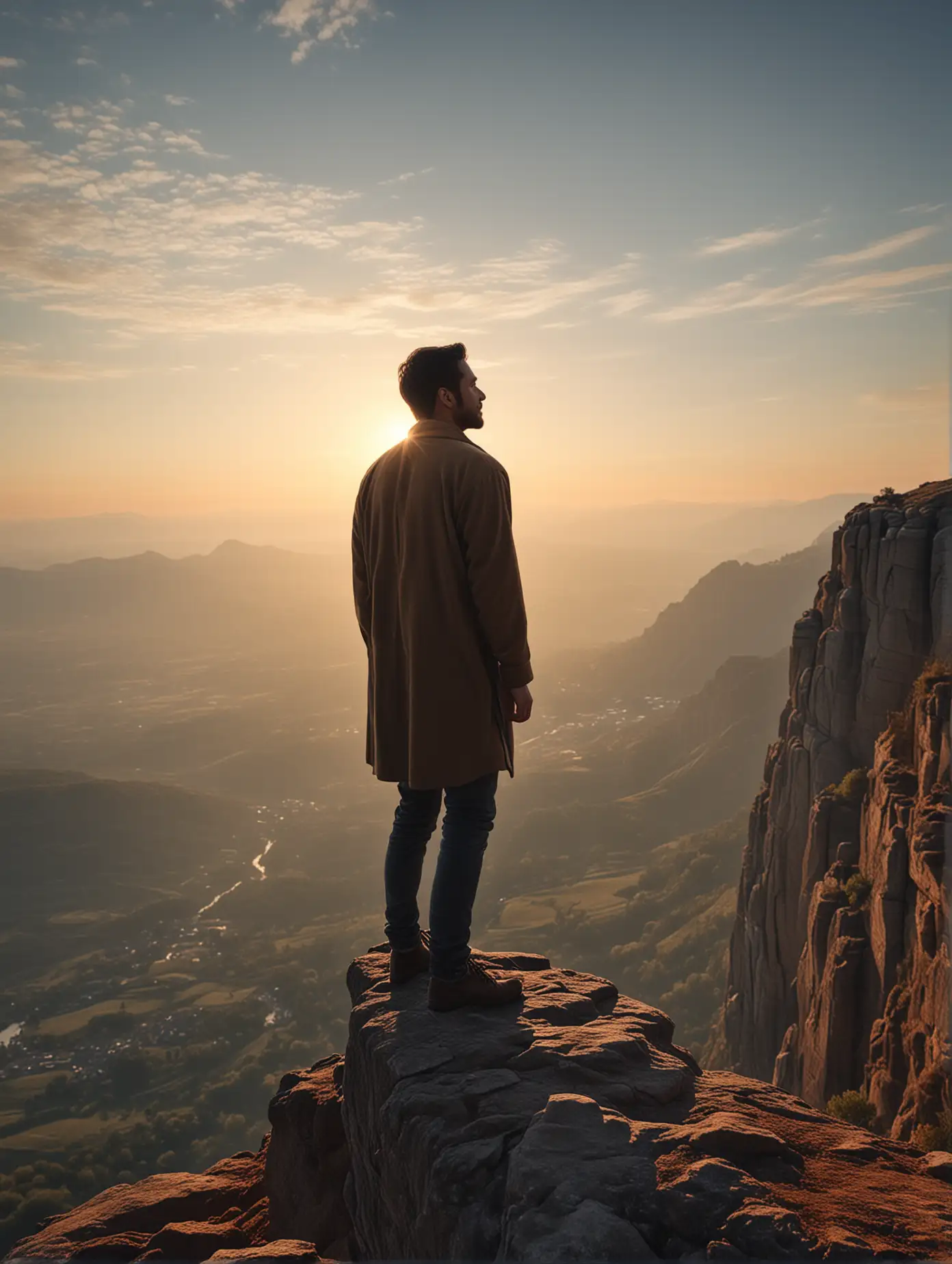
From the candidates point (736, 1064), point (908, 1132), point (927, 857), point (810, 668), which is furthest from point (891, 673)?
point (736, 1064)

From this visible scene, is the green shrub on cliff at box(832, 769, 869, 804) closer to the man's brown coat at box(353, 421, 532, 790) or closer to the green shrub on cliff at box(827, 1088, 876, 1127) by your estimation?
the green shrub on cliff at box(827, 1088, 876, 1127)

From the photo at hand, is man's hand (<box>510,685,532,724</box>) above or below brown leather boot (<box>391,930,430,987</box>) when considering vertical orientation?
above

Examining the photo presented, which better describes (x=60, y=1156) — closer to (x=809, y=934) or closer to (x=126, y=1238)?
(x=809, y=934)

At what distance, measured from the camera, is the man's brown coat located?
5.90m

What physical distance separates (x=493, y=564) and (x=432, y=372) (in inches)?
66.3

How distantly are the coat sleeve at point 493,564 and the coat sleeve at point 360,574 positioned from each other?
1.26 m

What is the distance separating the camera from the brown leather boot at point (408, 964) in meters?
7.33

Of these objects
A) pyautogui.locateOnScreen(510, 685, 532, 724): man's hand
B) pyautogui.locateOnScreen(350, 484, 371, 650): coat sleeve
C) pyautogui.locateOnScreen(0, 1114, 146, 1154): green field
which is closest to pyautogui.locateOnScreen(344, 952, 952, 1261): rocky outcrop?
pyautogui.locateOnScreen(510, 685, 532, 724): man's hand

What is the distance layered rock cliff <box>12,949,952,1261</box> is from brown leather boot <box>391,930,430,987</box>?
113mm

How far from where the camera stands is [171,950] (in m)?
160

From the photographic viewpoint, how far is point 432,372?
6.36m

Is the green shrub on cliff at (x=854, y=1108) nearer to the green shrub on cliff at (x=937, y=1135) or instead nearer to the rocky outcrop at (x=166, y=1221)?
the green shrub on cliff at (x=937, y=1135)

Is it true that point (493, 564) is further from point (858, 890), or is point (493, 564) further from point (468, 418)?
point (858, 890)

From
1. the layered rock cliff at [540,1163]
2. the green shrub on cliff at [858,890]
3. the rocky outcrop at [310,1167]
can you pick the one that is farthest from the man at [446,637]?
the green shrub on cliff at [858,890]
